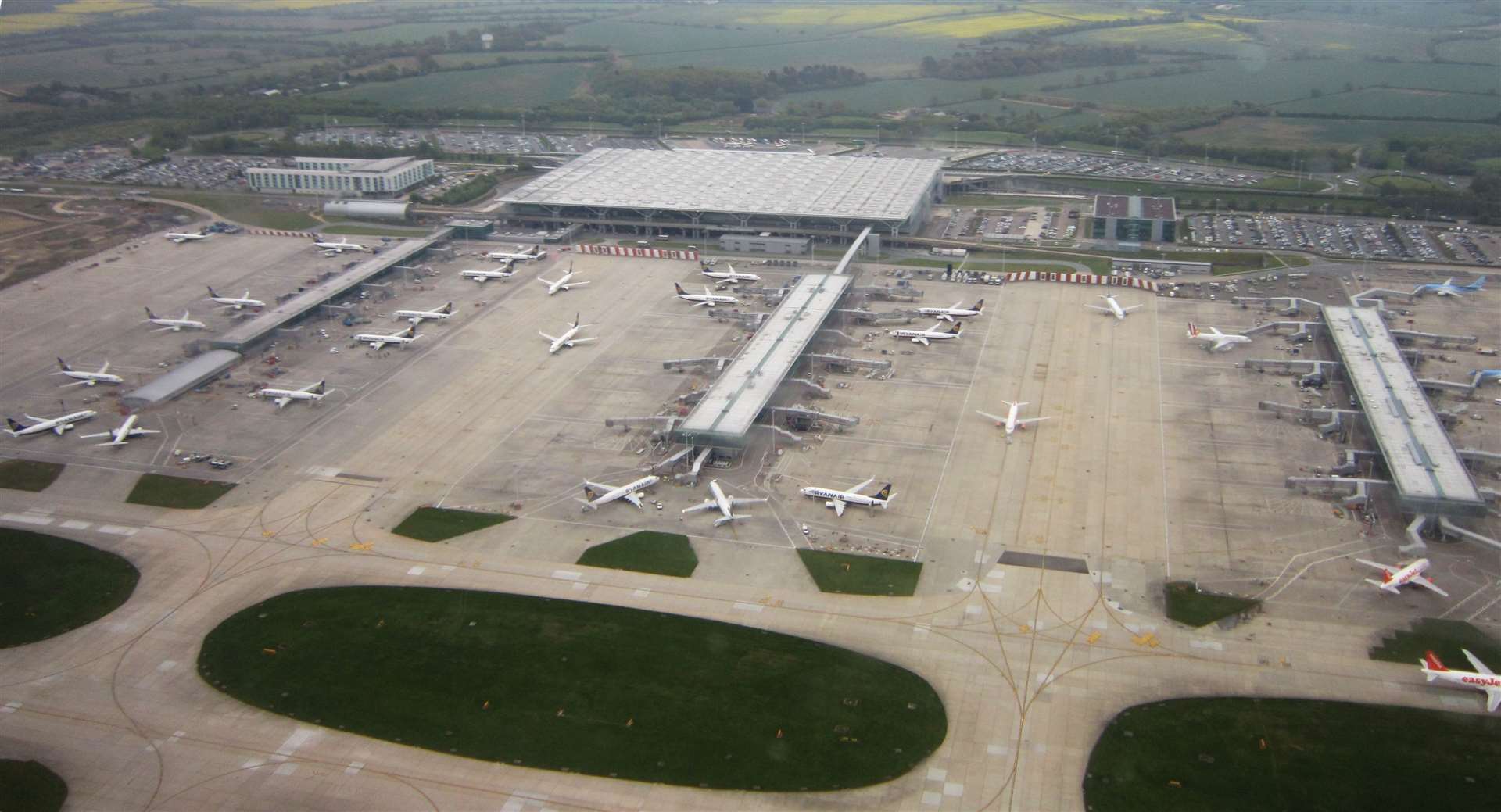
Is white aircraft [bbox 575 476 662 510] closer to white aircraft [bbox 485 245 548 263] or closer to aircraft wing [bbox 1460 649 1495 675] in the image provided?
aircraft wing [bbox 1460 649 1495 675]

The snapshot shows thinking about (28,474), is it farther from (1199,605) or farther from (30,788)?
(1199,605)

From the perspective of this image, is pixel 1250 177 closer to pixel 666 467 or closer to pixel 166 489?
pixel 666 467

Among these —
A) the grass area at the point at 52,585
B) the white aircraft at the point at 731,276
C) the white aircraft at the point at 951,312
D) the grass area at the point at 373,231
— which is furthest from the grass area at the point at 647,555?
the grass area at the point at 373,231

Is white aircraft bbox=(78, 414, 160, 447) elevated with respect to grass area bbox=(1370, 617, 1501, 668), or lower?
elevated

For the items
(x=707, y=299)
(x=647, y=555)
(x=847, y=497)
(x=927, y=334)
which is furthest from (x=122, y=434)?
(x=927, y=334)

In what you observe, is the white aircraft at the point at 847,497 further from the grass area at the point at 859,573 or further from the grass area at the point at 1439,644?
the grass area at the point at 1439,644

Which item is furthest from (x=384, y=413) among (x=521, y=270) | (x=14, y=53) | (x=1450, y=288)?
(x=14, y=53)

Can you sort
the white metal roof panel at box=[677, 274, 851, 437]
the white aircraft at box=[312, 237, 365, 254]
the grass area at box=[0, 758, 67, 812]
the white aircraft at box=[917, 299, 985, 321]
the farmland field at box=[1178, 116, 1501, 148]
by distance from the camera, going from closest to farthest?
the grass area at box=[0, 758, 67, 812]
the white metal roof panel at box=[677, 274, 851, 437]
the white aircraft at box=[917, 299, 985, 321]
the white aircraft at box=[312, 237, 365, 254]
the farmland field at box=[1178, 116, 1501, 148]

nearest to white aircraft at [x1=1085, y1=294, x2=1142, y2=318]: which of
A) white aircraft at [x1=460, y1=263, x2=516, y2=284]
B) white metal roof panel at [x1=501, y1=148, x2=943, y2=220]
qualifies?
white metal roof panel at [x1=501, y1=148, x2=943, y2=220]
